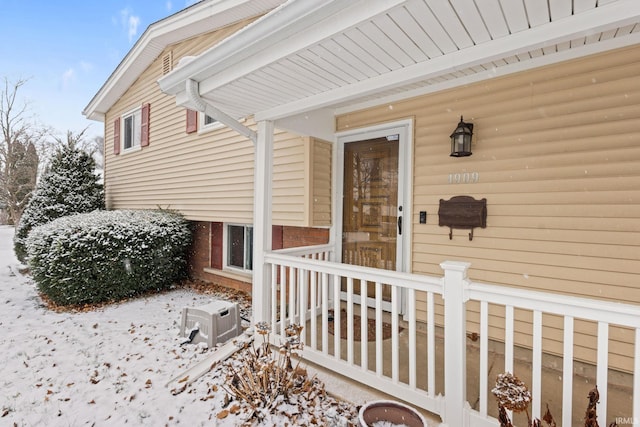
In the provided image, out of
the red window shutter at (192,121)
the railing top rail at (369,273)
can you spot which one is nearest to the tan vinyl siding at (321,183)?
the railing top rail at (369,273)

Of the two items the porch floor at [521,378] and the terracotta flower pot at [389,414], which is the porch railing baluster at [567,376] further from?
the terracotta flower pot at [389,414]

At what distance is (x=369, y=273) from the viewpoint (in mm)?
2426

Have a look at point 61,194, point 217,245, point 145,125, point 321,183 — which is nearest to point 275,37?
point 321,183

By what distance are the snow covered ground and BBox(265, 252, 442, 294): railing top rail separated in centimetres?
93

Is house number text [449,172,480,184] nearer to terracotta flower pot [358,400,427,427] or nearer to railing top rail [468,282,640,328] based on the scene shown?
railing top rail [468,282,640,328]

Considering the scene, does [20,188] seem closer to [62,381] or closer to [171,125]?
[171,125]

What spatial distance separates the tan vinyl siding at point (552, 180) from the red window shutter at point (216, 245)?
13.7ft

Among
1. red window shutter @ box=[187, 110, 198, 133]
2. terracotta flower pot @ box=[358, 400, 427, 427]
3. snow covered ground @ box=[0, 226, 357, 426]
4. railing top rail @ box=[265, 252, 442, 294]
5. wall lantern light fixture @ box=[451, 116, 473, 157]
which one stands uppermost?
red window shutter @ box=[187, 110, 198, 133]

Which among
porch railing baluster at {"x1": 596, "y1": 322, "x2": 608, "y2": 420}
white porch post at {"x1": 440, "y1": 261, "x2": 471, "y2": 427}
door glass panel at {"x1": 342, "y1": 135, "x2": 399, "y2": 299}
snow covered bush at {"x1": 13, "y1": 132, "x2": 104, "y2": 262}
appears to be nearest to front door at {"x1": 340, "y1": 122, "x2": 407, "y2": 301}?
door glass panel at {"x1": 342, "y1": 135, "x2": 399, "y2": 299}

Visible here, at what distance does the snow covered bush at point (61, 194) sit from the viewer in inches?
306

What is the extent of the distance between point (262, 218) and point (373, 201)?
4.69ft

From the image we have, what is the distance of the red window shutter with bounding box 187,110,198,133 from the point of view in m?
5.87

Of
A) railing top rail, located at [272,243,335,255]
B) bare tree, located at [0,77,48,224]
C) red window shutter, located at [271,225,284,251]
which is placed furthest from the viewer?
bare tree, located at [0,77,48,224]

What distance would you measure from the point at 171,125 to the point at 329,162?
4.09 metres
